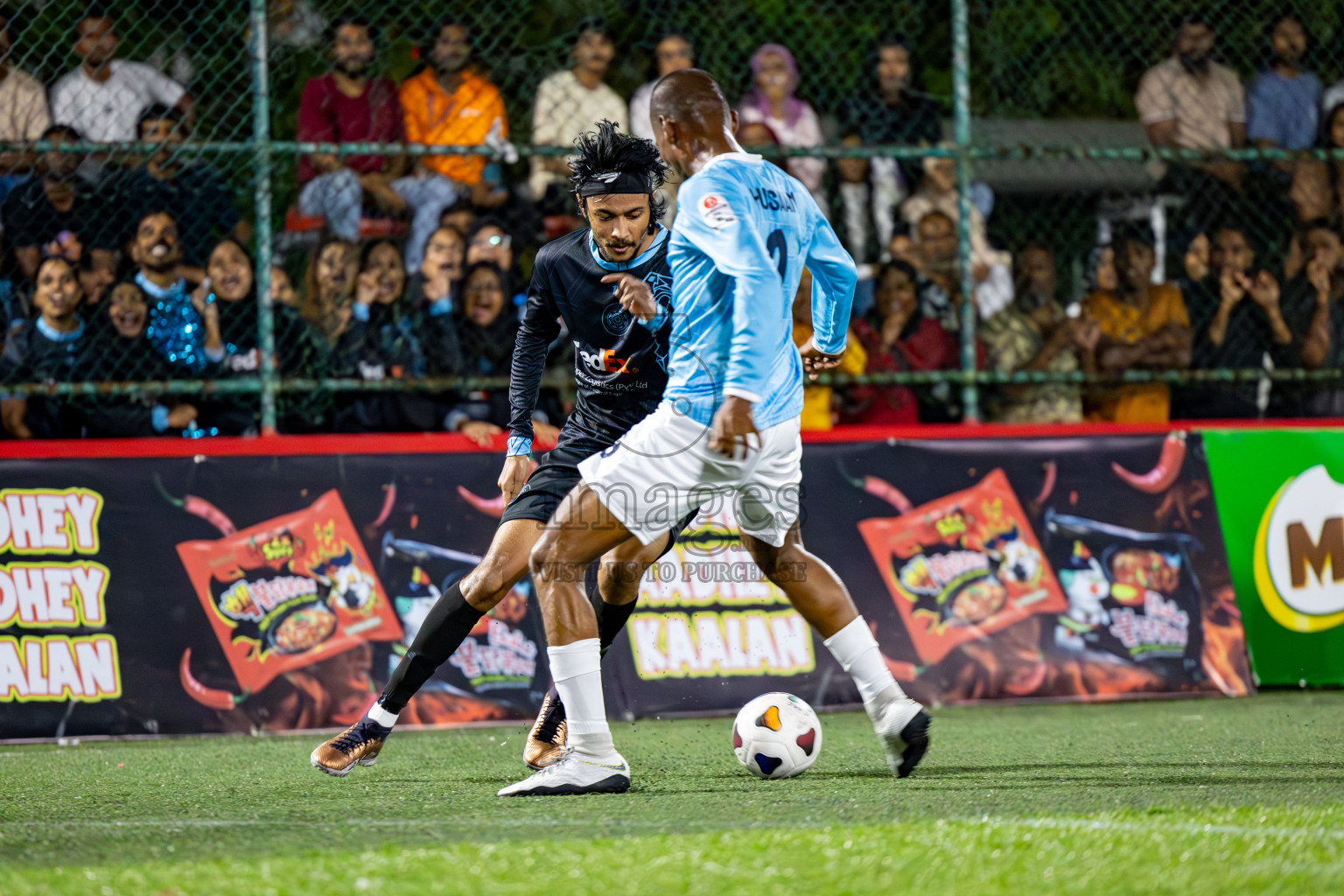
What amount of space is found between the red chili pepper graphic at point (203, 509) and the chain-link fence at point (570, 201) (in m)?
0.50

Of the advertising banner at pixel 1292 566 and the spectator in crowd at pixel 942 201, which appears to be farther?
the spectator in crowd at pixel 942 201

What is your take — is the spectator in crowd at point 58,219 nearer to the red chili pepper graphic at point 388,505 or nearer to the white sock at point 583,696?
the red chili pepper graphic at point 388,505

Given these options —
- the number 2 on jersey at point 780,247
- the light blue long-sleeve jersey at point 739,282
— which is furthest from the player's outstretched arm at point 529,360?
the number 2 on jersey at point 780,247

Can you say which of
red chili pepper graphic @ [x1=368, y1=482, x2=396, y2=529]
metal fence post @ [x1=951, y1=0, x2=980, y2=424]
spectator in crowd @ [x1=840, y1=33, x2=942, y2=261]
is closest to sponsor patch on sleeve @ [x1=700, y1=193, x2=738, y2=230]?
red chili pepper graphic @ [x1=368, y1=482, x2=396, y2=529]

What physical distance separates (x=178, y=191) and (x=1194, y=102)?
5.77 meters

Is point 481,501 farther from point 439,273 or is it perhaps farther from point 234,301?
point 234,301

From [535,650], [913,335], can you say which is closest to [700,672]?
[535,650]

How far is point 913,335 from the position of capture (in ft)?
25.7

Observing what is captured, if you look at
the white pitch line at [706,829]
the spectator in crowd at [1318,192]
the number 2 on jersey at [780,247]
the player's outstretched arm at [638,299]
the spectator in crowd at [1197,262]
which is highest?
the spectator in crowd at [1318,192]

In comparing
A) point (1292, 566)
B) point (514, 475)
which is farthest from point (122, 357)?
point (1292, 566)

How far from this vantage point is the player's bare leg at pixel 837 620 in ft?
15.0

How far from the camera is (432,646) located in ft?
16.2

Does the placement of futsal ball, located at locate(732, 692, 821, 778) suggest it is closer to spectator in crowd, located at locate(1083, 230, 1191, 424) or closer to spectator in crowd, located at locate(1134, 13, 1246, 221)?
spectator in crowd, located at locate(1083, 230, 1191, 424)

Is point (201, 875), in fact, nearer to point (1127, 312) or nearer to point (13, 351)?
point (13, 351)
